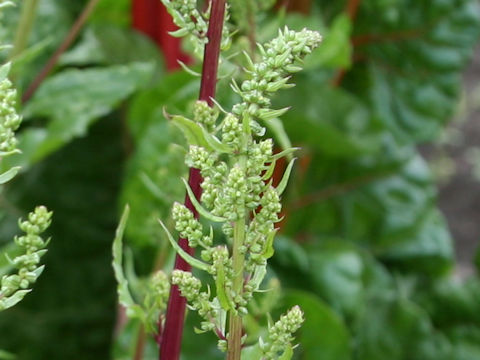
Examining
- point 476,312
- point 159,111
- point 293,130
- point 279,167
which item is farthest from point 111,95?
point 476,312

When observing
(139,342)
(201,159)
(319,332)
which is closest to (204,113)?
(201,159)

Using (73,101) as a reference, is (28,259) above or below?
above

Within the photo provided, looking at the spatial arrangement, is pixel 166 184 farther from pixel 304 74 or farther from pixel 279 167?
pixel 304 74

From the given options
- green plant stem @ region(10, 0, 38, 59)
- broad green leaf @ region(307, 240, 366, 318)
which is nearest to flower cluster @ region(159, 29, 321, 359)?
green plant stem @ region(10, 0, 38, 59)

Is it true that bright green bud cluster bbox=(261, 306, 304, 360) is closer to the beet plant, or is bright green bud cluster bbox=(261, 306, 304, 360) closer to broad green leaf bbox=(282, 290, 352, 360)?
the beet plant

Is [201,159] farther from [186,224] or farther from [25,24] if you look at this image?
[25,24]

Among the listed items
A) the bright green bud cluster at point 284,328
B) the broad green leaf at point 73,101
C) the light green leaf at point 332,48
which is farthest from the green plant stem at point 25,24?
the bright green bud cluster at point 284,328
